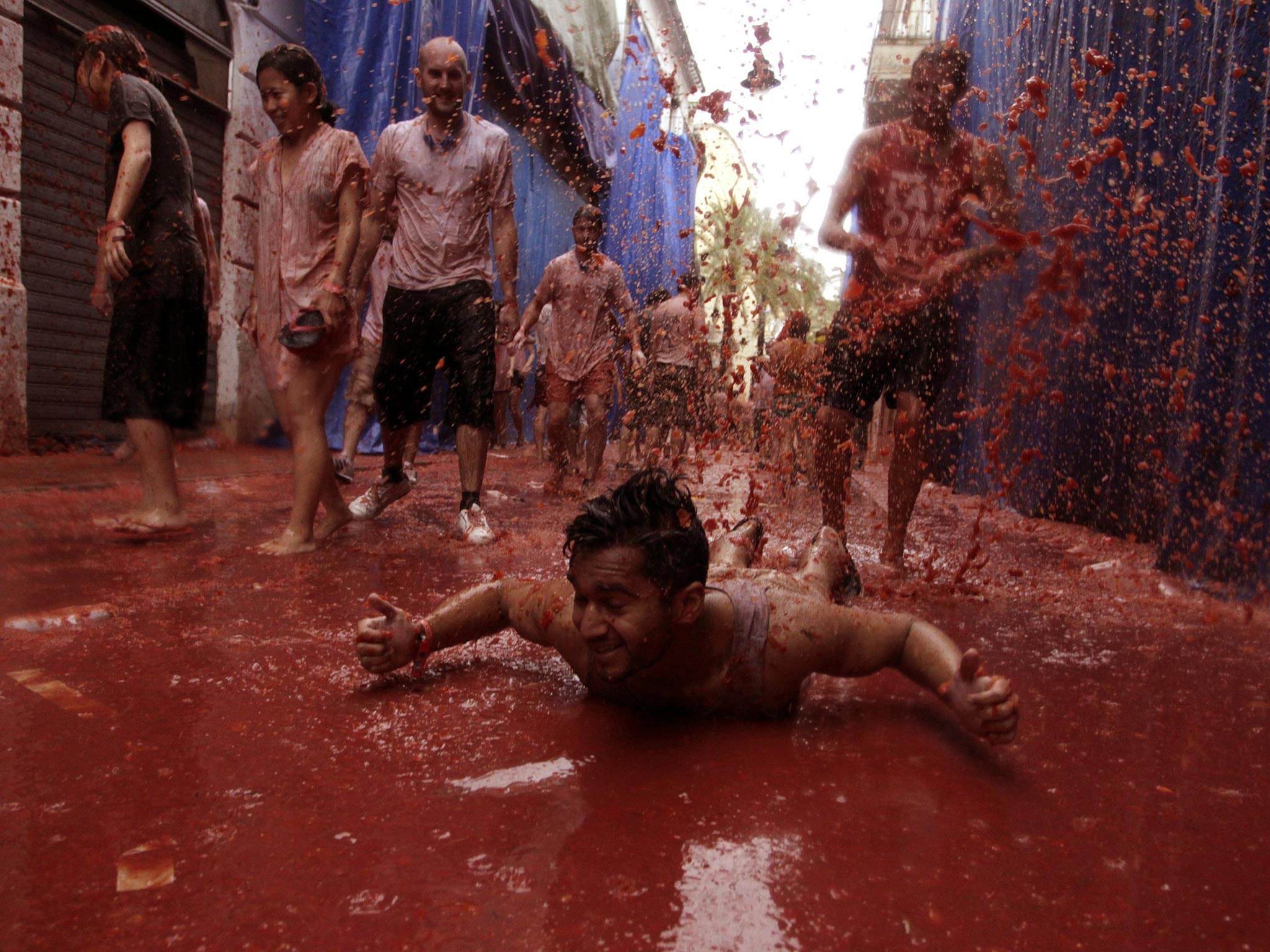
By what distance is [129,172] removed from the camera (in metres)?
3.56

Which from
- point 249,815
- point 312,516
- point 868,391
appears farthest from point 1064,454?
point 249,815

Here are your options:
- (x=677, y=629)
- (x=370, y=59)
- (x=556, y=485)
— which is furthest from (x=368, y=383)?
(x=677, y=629)

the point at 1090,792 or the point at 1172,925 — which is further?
the point at 1090,792

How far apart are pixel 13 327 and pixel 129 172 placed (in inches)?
138

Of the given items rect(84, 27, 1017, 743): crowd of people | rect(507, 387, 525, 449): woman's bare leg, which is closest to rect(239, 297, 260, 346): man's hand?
rect(84, 27, 1017, 743): crowd of people

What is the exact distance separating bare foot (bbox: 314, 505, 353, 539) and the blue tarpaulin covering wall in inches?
104

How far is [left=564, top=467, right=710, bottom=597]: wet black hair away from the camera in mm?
1715

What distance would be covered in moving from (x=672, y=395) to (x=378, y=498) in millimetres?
4521

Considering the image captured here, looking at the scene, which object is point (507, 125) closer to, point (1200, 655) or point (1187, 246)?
point (1187, 246)

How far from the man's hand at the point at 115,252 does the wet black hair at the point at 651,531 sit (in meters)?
2.60

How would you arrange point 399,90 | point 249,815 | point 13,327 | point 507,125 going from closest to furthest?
point 249,815, point 13,327, point 399,90, point 507,125

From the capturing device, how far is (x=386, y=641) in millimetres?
2002

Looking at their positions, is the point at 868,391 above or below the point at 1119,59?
below

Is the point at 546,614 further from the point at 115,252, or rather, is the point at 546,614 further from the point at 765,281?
the point at 765,281
